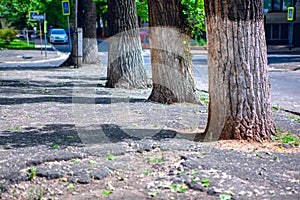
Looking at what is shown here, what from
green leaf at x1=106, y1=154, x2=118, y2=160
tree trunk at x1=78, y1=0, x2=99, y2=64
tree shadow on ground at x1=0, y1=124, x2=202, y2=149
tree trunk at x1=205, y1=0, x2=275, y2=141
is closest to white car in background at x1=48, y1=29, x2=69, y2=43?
tree trunk at x1=78, y1=0, x2=99, y2=64

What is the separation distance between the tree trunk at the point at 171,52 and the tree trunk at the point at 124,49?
11.6ft

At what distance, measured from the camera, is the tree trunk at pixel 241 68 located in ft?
22.8

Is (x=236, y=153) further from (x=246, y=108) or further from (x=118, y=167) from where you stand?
(x=118, y=167)

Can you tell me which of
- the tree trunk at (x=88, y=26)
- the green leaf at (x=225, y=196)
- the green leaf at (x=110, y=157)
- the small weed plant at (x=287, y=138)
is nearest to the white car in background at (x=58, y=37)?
the tree trunk at (x=88, y=26)

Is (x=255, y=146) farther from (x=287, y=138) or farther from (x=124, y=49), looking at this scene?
(x=124, y=49)

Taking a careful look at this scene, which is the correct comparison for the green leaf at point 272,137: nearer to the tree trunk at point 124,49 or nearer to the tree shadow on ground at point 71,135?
the tree shadow on ground at point 71,135

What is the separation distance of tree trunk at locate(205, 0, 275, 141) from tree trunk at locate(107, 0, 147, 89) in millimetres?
7678

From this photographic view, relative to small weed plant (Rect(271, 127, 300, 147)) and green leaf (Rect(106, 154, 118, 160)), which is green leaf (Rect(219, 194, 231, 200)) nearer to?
green leaf (Rect(106, 154, 118, 160))

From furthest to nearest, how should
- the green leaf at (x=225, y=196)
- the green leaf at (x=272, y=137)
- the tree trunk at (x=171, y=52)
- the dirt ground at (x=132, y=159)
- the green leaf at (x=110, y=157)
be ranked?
1. the tree trunk at (x=171, y=52)
2. the green leaf at (x=272, y=137)
3. the green leaf at (x=110, y=157)
4. the dirt ground at (x=132, y=159)
5. the green leaf at (x=225, y=196)

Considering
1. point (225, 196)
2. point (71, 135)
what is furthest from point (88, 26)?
point (225, 196)

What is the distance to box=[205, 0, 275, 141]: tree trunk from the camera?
22.8 ft

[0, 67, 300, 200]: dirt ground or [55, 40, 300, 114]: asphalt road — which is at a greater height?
[0, 67, 300, 200]: dirt ground

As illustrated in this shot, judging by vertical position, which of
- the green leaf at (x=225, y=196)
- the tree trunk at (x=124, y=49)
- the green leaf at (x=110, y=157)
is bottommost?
the green leaf at (x=225, y=196)

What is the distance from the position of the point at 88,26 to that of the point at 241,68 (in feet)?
58.4
